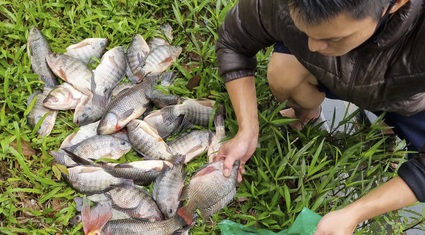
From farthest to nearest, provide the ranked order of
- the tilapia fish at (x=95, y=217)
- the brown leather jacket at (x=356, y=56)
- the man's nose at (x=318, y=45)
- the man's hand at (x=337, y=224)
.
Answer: the tilapia fish at (x=95, y=217), the man's hand at (x=337, y=224), the brown leather jacket at (x=356, y=56), the man's nose at (x=318, y=45)

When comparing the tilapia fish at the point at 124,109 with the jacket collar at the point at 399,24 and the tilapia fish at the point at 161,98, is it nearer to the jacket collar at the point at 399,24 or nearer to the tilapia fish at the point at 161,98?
the tilapia fish at the point at 161,98

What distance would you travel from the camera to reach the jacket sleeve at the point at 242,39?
2438 millimetres

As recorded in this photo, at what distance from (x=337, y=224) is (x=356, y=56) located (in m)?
0.77

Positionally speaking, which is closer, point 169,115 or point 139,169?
point 139,169

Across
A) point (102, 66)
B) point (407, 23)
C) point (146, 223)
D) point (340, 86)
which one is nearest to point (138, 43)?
point (102, 66)

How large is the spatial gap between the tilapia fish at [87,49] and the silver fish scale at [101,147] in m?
0.68

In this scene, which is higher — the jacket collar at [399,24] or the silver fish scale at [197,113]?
the jacket collar at [399,24]

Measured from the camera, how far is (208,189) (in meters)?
2.90

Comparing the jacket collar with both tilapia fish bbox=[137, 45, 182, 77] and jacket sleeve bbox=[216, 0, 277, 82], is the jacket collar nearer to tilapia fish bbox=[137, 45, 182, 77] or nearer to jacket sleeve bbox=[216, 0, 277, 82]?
jacket sleeve bbox=[216, 0, 277, 82]

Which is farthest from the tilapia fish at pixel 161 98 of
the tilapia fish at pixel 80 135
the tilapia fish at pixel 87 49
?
the tilapia fish at pixel 87 49

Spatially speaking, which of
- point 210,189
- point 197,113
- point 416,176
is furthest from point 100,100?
point 416,176

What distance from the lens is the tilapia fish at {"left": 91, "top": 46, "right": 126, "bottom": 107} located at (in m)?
3.30

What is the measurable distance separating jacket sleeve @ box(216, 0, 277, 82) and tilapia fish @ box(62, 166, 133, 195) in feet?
3.10

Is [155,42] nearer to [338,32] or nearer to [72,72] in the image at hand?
[72,72]
